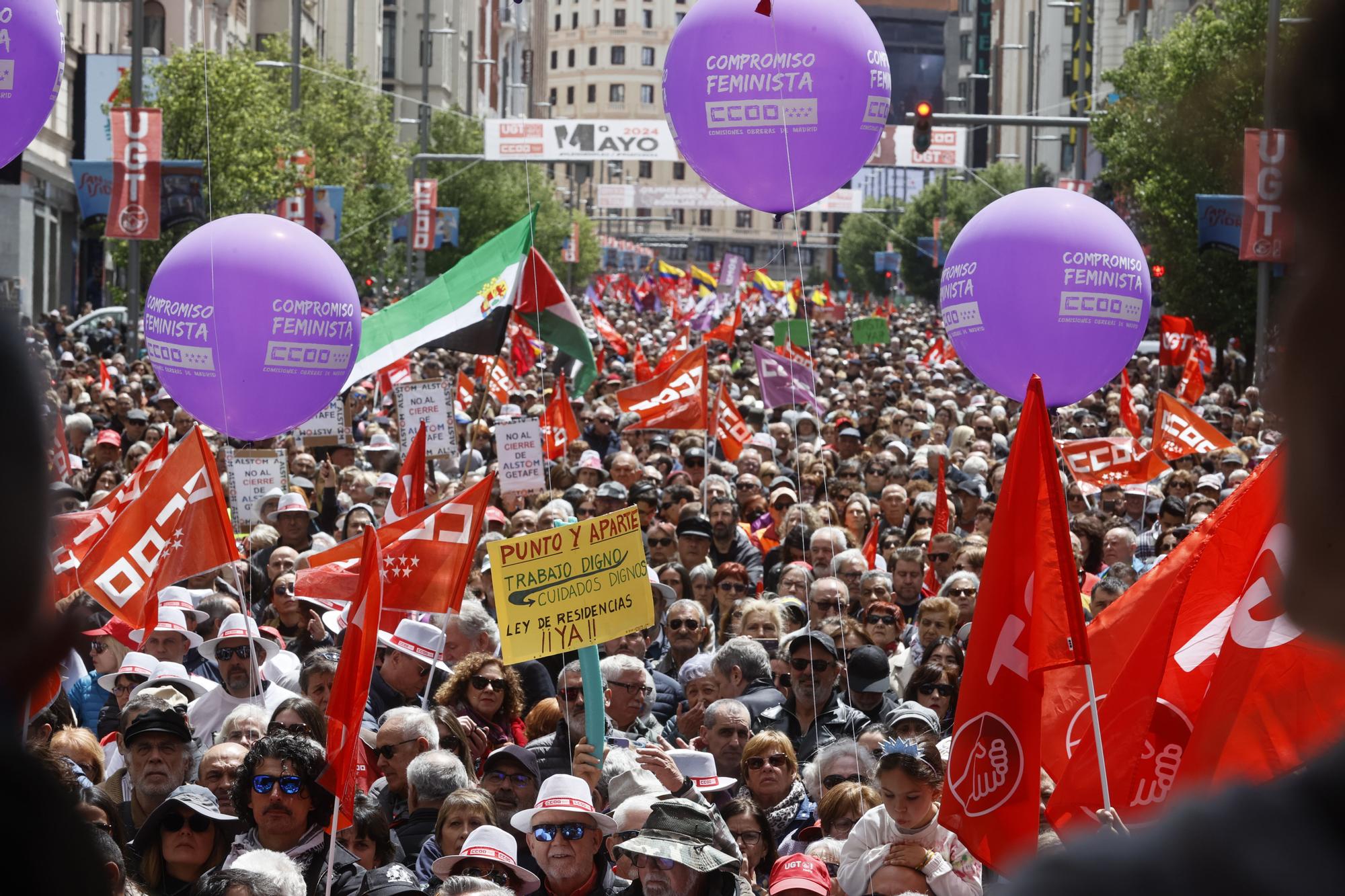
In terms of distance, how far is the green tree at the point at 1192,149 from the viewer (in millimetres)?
29641

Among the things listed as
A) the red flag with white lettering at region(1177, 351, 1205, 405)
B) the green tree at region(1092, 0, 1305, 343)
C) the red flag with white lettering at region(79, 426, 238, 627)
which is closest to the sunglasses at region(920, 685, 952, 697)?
the red flag with white lettering at region(79, 426, 238, 627)

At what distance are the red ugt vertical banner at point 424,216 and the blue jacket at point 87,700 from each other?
1315 inches

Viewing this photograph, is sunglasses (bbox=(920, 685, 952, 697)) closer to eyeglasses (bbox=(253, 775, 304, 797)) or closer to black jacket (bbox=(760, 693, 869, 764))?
black jacket (bbox=(760, 693, 869, 764))

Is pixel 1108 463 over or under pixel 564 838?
over

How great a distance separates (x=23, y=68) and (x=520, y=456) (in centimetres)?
561

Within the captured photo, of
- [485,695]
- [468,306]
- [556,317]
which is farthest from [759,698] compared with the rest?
[556,317]

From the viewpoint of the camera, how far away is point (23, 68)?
8.38 meters

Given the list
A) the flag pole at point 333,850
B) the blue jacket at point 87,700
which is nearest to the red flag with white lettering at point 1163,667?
the flag pole at point 333,850

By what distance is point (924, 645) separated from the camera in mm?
8594

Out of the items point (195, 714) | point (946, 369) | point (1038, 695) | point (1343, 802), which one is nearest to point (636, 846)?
point (1038, 695)

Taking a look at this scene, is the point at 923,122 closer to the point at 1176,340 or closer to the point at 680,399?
the point at 1176,340

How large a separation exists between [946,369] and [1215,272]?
5.52 meters

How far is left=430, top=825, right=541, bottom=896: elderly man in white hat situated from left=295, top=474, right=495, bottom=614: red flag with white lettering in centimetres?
249

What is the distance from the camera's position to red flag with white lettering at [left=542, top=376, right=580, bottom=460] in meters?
16.8
